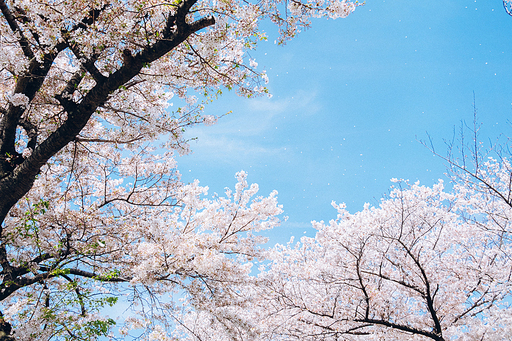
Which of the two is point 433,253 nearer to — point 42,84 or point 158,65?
point 158,65

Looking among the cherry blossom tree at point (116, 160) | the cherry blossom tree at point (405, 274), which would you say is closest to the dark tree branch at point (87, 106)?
the cherry blossom tree at point (116, 160)

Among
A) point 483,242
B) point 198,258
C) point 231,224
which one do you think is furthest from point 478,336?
point 198,258

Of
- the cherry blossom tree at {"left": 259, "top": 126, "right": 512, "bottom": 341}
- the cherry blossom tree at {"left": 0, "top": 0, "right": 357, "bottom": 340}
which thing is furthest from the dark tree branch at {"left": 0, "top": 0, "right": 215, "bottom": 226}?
the cherry blossom tree at {"left": 259, "top": 126, "right": 512, "bottom": 341}

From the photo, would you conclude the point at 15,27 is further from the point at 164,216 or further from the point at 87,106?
the point at 164,216

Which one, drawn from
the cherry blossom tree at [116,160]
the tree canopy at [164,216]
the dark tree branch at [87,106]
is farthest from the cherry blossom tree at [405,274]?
the dark tree branch at [87,106]

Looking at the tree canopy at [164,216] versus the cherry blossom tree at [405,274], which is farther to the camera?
the cherry blossom tree at [405,274]

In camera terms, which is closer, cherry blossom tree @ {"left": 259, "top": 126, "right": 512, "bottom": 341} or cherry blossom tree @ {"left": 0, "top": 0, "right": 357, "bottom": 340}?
cherry blossom tree @ {"left": 0, "top": 0, "right": 357, "bottom": 340}

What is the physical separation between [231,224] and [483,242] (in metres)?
7.96

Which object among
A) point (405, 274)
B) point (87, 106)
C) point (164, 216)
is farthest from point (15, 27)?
point (405, 274)

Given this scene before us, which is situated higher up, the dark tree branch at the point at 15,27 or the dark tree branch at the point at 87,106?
the dark tree branch at the point at 15,27

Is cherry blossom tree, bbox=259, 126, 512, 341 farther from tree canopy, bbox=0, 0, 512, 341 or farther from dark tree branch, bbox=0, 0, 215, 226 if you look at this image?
dark tree branch, bbox=0, 0, 215, 226

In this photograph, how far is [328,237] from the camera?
910 cm

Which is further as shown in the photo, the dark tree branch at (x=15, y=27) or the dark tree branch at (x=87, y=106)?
the dark tree branch at (x=15, y=27)

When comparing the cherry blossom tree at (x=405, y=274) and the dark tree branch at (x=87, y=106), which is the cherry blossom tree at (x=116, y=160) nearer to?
the dark tree branch at (x=87, y=106)
